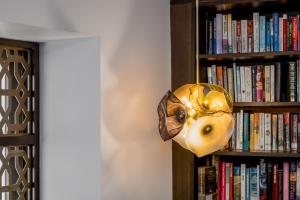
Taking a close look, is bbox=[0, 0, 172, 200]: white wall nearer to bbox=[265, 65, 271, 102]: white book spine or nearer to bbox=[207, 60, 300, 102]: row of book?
bbox=[207, 60, 300, 102]: row of book

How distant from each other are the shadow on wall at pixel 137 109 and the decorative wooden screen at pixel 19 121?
37 cm

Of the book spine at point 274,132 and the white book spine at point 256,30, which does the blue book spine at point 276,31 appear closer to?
the white book spine at point 256,30

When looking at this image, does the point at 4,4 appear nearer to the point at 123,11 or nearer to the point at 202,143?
the point at 123,11

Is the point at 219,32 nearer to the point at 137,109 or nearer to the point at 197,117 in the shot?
the point at 137,109

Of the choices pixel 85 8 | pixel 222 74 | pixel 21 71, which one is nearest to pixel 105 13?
pixel 85 8

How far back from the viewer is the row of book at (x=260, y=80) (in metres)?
2.75

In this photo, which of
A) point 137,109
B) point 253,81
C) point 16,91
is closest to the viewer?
point 16,91

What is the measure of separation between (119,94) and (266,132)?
886 millimetres

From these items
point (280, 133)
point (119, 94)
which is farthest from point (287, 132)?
point (119, 94)

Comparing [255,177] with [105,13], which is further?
[255,177]

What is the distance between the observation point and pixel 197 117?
2.22m

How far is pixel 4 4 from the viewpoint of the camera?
1881 mm

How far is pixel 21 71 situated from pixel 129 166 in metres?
0.71

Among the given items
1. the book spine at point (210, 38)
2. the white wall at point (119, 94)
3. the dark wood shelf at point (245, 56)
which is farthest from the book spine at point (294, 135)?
the white wall at point (119, 94)
